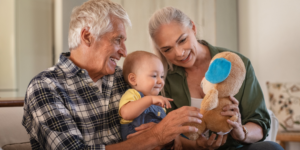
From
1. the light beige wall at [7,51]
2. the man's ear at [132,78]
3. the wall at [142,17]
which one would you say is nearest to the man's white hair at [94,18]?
the man's ear at [132,78]

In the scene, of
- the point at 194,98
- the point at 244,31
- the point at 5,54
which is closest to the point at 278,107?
the point at 244,31

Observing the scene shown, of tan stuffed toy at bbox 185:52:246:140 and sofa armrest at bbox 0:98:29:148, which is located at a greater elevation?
tan stuffed toy at bbox 185:52:246:140

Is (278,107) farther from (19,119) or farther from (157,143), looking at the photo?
(19,119)

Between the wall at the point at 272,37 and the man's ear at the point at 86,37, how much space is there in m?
2.37

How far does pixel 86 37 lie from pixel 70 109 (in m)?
0.39

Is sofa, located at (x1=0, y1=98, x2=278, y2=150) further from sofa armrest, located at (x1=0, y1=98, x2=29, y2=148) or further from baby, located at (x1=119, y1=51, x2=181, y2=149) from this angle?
baby, located at (x1=119, y1=51, x2=181, y2=149)

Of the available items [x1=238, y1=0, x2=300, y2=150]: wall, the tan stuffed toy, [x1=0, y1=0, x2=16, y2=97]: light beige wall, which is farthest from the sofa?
[x1=238, y1=0, x2=300, y2=150]: wall

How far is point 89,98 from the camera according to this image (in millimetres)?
1287

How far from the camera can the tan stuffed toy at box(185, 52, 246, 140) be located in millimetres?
929

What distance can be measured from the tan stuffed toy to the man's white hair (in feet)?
2.01

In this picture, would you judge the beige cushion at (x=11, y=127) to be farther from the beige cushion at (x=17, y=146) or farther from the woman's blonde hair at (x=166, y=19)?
the woman's blonde hair at (x=166, y=19)

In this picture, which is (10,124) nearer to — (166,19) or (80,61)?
(80,61)

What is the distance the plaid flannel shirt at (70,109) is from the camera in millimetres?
1098

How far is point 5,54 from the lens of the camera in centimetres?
317
